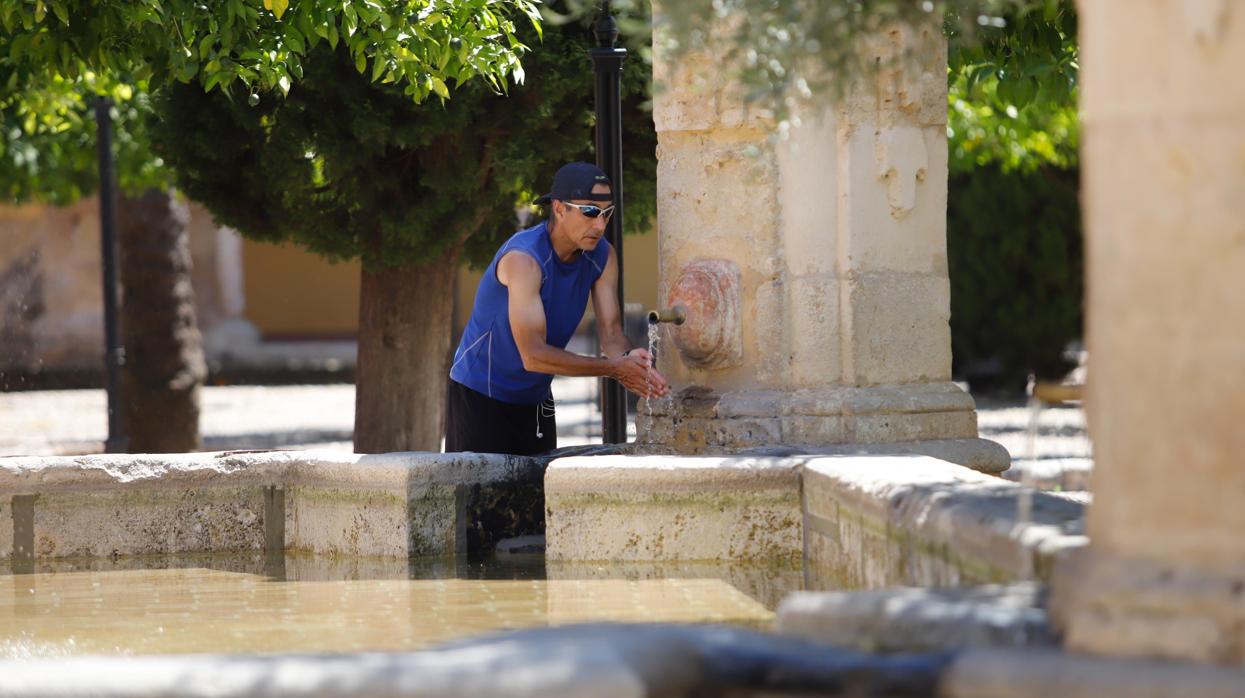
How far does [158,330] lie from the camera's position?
1295 centimetres

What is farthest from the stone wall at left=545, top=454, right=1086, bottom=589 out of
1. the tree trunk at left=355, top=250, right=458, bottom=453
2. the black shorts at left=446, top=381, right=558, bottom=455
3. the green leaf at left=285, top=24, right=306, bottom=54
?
the tree trunk at left=355, top=250, right=458, bottom=453

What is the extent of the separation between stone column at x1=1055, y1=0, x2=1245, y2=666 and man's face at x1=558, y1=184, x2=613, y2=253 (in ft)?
10.5

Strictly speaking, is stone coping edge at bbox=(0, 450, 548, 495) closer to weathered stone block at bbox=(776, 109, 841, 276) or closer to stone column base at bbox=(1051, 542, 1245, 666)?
weathered stone block at bbox=(776, 109, 841, 276)

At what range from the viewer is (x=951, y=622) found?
3246mm

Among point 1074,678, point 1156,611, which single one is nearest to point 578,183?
point 1156,611

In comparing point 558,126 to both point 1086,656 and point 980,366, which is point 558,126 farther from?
point 980,366

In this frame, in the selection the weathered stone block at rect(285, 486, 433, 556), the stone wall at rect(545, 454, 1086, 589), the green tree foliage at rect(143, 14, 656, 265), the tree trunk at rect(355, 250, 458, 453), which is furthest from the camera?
the tree trunk at rect(355, 250, 458, 453)

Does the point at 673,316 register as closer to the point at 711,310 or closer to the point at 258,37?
the point at 711,310

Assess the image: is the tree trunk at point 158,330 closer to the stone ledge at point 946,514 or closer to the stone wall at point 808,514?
the stone wall at point 808,514

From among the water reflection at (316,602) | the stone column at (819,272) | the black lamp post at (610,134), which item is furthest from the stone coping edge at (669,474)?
the black lamp post at (610,134)

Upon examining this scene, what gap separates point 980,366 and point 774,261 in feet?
46.5

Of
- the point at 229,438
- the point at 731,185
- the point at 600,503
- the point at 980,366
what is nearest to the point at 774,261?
the point at 731,185

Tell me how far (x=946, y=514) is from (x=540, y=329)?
248 cm

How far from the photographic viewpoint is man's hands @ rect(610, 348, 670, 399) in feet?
20.2
